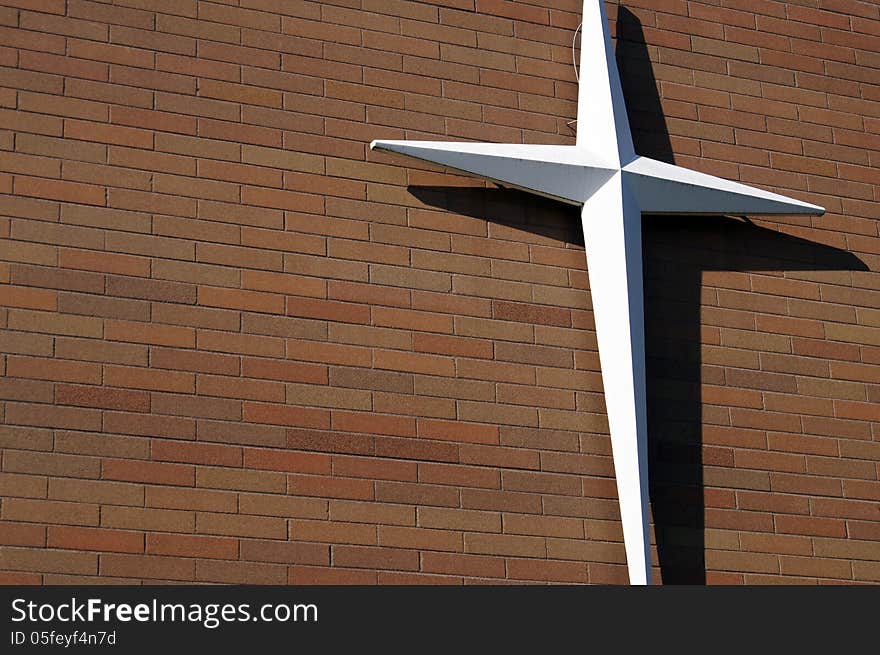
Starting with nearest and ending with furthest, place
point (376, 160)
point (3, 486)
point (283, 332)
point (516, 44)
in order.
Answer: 1. point (3, 486)
2. point (283, 332)
3. point (376, 160)
4. point (516, 44)

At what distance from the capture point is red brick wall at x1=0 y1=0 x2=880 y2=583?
6.14 m

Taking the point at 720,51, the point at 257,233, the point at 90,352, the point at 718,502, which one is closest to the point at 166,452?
the point at 90,352

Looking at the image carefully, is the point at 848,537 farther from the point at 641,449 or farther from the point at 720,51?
the point at 720,51

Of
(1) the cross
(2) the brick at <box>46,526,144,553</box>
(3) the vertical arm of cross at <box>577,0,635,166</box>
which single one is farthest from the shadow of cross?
(2) the brick at <box>46,526,144,553</box>

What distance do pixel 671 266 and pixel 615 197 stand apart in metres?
0.46

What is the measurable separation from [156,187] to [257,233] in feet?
1.43

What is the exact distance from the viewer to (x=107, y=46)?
676 centimetres

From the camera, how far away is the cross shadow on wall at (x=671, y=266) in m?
6.69

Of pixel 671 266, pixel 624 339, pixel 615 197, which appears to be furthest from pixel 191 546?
pixel 671 266

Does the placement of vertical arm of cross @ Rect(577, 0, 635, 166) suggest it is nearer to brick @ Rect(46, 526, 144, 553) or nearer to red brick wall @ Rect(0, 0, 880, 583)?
red brick wall @ Rect(0, 0, 880, 583)

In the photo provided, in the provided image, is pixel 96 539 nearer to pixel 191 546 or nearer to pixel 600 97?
pixel 191 546

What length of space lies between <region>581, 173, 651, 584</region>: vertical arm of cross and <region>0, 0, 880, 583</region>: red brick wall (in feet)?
0.41

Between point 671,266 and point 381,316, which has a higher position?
point 671,266

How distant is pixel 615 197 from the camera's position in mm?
6930
